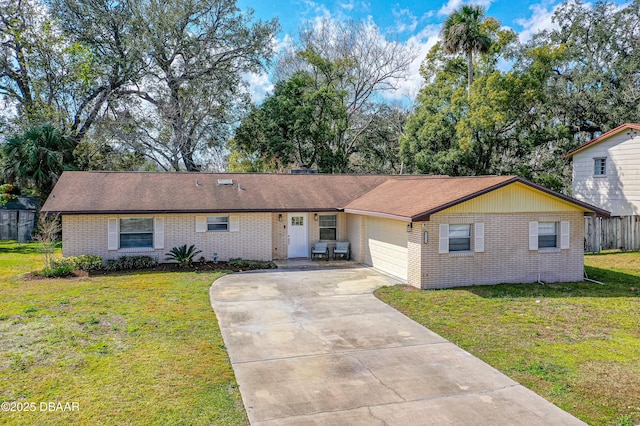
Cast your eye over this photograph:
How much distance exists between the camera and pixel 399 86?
37.2m

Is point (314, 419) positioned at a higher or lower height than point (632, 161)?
lower

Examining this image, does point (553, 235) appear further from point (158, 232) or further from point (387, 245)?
point (158, 232)

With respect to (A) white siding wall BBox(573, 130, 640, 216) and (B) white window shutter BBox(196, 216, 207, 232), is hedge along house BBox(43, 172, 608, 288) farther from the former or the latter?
(A) white siding wall BBox(573, 130, 640, 216)

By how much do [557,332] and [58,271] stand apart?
1416 centimetres

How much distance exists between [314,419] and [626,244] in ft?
62.8

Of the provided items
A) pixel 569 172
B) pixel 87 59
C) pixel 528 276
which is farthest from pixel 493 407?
pixel 87 59

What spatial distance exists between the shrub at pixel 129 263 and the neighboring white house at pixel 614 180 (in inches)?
726

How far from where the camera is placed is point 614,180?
2203 centimetres

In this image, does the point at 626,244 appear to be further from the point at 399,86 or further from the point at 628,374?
the point at 399,86

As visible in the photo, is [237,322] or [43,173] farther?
[43,173]

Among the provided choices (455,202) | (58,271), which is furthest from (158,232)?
(455,202)

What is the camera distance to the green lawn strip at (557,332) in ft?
20.8

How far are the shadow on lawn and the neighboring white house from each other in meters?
5.85

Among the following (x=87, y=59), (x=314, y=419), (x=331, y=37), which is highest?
(x=331, y=37)
